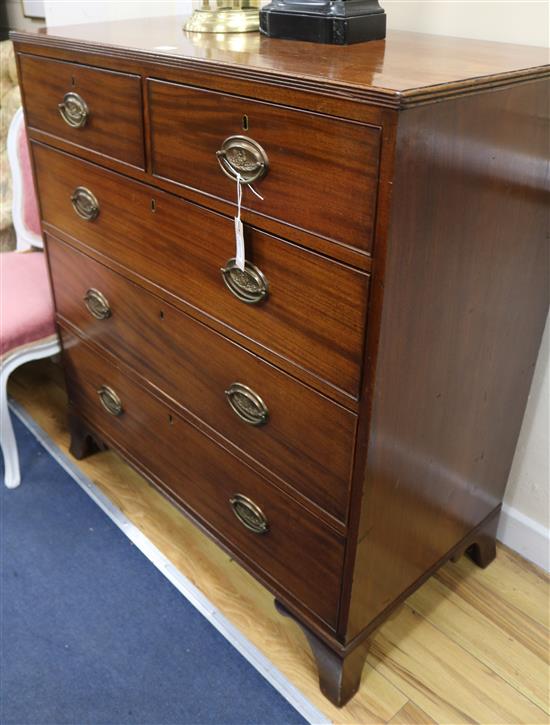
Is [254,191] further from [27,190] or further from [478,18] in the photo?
[27,190]

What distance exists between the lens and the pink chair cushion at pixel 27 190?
1806 mm

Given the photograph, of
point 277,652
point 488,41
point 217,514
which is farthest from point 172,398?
point 488,41

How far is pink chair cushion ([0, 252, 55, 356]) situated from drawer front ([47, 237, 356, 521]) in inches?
5.3

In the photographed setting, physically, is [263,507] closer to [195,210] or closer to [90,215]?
[195,210]

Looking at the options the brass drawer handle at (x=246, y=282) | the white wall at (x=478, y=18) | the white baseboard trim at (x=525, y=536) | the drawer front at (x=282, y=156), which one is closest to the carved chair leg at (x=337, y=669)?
the white baseboard trim at (x=525, y=536)

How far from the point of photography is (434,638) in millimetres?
1336

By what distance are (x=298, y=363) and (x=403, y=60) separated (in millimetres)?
417

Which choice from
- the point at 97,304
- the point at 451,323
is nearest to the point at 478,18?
the point at 451,323

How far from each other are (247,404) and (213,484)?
0.86 feet

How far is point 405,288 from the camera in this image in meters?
0.83

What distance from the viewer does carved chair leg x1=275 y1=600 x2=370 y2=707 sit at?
117cm

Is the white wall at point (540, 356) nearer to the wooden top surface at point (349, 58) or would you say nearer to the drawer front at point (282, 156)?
the wooden top surface at point (349, 58)

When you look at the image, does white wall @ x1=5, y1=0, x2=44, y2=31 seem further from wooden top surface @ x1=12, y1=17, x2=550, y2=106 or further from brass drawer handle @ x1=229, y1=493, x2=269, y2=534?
brass drawer handle @ x1=229, y1=493, x2=269, y2=534

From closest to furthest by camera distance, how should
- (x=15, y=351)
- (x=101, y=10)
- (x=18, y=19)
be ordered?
→ (x=15, y=351), (x=101, y=10), (x=18, y=19)
